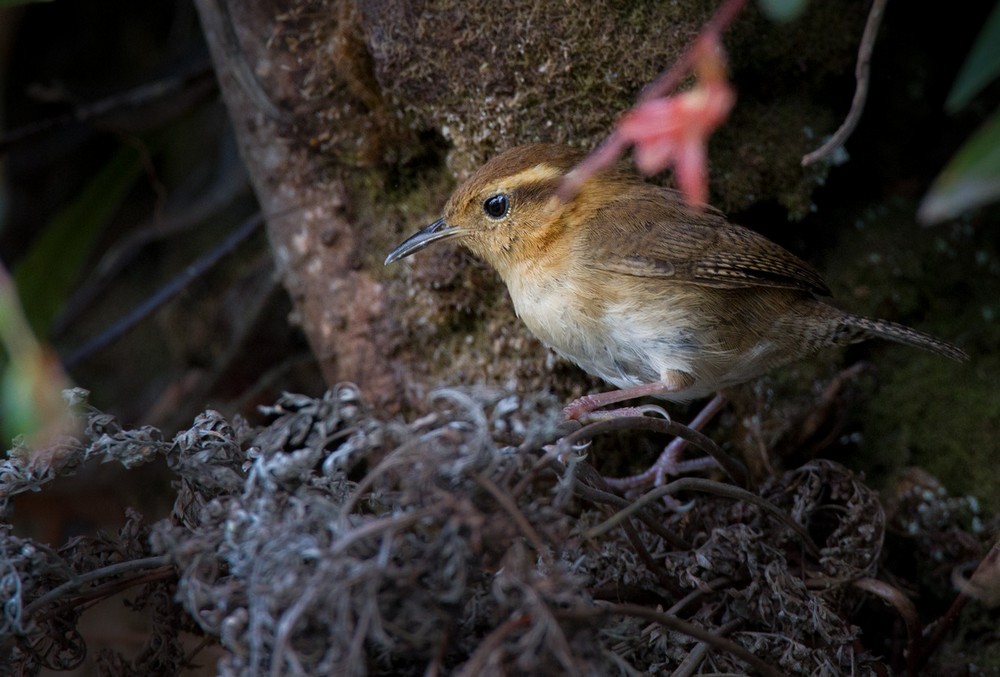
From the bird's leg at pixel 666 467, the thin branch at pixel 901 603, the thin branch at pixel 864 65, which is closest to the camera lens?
the thin branch at pixel 864 65

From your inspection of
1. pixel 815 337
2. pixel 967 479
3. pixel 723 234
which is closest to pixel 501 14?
pixel 723 234

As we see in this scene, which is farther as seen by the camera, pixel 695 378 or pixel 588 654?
pixel 695 378

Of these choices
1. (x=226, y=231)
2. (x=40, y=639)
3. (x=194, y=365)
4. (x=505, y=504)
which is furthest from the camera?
(x=226, y=231)

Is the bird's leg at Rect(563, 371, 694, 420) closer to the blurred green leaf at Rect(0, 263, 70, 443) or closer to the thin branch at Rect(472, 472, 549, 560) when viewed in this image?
the thin branch at Rect(472, 472, 549, 560)

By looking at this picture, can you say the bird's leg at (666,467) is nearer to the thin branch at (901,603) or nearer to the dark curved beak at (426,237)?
the thin branch at (901,603)

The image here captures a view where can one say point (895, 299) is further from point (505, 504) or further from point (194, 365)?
point (194, 365)

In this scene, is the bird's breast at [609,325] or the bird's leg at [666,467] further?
the bird's leg at [666,467]

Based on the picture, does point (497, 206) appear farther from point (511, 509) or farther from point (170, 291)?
point (170, 291)

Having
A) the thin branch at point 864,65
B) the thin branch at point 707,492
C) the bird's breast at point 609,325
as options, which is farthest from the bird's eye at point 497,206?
the thin branch at point 864,65
